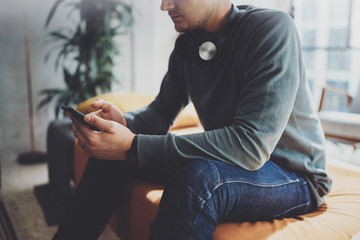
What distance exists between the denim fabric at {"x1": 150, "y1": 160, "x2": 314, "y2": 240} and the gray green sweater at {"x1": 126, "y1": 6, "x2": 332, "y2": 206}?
0.04 metres

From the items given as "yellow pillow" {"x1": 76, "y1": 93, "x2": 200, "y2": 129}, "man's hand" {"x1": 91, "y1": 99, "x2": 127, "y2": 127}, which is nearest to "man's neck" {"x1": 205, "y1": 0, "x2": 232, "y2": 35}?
"man's hand" {"x1": 91, "y1": 99, "x2": 127, "y2": 127}

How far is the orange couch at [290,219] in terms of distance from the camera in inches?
29.4

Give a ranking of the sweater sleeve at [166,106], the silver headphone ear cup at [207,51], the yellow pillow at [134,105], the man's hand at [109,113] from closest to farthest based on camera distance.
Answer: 1. the silver headphone ear cup at [207,51]
2. the man's hand at [109,113]
3. the sweater sleeve at [166,106]
4. the yellow pillow at [134,105]

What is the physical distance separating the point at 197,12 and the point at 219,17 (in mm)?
85

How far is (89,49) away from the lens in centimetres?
235

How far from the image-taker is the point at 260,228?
0.76m

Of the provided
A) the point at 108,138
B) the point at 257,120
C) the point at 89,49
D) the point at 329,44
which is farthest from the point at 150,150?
the point at 329,44

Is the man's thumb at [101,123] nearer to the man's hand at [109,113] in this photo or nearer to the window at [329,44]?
the man's hand at [109,113]

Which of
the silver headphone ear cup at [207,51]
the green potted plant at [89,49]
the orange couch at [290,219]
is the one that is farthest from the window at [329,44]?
the silver headphone ear cup at [207,51]

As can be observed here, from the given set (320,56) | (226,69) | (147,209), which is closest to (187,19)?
(226,69)

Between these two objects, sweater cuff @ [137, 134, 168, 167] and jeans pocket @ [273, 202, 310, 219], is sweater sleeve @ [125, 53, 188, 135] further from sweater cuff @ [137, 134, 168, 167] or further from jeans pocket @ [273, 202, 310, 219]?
jeans pocket @ [273, 202, 310, 219]

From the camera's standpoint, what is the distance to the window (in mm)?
3850

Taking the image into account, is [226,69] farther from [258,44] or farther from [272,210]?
[272,210]

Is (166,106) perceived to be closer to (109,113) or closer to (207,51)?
(109,113)
